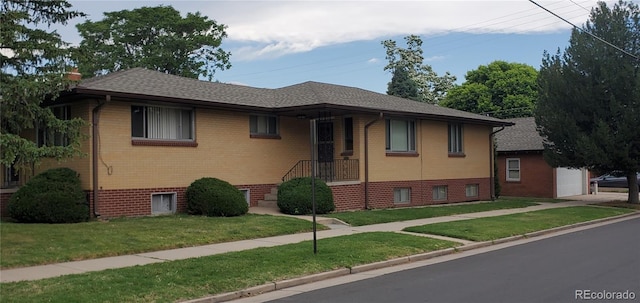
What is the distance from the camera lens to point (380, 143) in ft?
73.5

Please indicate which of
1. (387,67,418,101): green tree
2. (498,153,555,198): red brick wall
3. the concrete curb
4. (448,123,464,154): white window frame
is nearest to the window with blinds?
the concrete curb

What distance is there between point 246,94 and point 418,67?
47.8 m

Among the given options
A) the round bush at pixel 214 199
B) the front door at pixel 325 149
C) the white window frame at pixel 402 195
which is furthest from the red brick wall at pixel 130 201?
the white window frame at pixel 402 195

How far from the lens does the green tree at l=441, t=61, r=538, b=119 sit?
56.0 m

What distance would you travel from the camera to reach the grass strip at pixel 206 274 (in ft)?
26.3

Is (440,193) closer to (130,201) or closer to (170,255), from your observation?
(130,201)

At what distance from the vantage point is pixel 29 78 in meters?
11.1

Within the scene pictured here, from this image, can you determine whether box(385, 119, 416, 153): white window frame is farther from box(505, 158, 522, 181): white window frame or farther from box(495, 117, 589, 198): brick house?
box(505, 158, 522, 181): white window frame

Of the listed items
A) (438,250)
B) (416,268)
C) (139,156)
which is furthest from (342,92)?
(416,268)

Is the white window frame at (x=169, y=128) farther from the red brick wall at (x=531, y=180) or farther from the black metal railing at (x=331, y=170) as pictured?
the red brick wall at (x=531, y=180)

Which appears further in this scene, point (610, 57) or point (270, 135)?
point (610, 57)

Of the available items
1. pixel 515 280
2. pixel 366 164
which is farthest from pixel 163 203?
pixel 515 280

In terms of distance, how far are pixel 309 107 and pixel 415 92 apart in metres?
32.8

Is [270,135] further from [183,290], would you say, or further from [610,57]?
[610,57]
